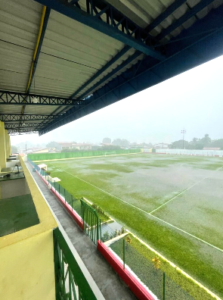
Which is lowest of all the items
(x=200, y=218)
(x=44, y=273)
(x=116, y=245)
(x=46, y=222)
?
(x=200, y=218)

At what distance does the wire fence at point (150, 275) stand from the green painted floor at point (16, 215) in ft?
10.2

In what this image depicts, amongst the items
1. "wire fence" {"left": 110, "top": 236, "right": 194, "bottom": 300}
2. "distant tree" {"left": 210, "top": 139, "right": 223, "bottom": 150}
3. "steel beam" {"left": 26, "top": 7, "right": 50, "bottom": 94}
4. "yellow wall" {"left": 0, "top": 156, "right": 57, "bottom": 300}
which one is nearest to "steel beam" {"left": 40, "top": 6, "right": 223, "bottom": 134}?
"steel beam" {"left": 26, "top": 7, "right": 50, "bottom": 94}

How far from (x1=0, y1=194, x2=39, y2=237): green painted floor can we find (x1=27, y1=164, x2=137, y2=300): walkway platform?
2823 mm

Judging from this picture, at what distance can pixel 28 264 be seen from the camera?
2328 millimetres

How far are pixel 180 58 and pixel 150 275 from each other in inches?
290

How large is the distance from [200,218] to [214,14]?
10.3 meters

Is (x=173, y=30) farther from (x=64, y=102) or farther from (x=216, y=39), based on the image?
(x=64, y=102)

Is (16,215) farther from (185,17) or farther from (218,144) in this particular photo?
(218,144)

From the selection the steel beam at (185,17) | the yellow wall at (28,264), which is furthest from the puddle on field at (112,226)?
the steel beam at (185,17)

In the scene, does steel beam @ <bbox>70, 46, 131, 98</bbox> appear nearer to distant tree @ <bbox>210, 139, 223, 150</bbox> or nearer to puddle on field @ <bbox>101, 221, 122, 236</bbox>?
puddle on field @ <bbox>101, 221, 122, 236</bbox>

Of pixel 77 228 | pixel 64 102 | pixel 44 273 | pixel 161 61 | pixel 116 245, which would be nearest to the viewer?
pixel 44 273

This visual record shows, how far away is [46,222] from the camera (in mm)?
2648

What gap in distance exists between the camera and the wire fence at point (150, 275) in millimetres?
3762

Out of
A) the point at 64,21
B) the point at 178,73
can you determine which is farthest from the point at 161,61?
the point at 64,21
